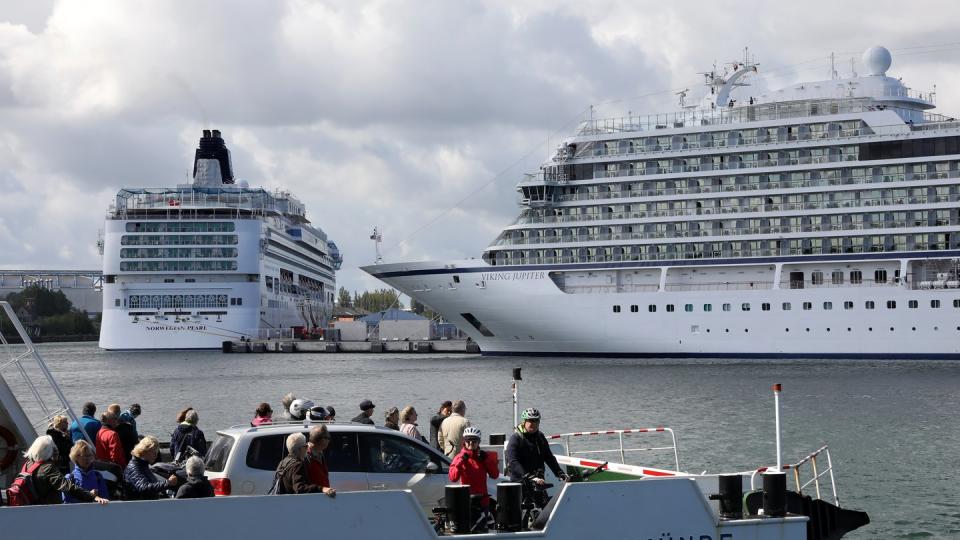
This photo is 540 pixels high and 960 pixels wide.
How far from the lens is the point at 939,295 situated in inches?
2415

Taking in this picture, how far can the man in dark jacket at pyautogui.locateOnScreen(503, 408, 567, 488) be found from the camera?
11742mm

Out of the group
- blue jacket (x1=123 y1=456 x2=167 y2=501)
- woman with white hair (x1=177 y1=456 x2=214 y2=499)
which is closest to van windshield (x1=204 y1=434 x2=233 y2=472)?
blue jacket (x1=123 y1=456 x2=167 y2=501)

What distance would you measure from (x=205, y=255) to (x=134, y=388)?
5496 centimetres

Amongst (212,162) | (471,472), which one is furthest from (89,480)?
(212,162)

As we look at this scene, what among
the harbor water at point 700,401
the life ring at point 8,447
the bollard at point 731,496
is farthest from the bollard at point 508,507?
the harbor water at point 700,401

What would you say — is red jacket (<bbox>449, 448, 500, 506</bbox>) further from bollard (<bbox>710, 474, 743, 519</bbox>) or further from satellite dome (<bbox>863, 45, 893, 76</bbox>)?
satellite dome (<bbox>863, 45, 893, 76</bbox>)

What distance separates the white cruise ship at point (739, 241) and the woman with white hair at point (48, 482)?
185 feet

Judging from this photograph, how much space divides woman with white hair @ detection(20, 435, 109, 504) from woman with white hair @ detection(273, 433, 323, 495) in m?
1.51

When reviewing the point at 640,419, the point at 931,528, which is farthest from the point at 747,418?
the point at 931,528

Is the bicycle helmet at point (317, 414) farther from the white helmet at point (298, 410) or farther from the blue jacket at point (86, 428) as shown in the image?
the blue jacket at point (86, 428)

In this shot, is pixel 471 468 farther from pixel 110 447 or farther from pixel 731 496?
pixel 110 447

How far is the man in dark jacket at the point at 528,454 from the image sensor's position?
11.7 meters

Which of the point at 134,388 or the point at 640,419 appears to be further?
the point at 134,388

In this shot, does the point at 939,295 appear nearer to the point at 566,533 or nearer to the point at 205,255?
the point at 566,533
